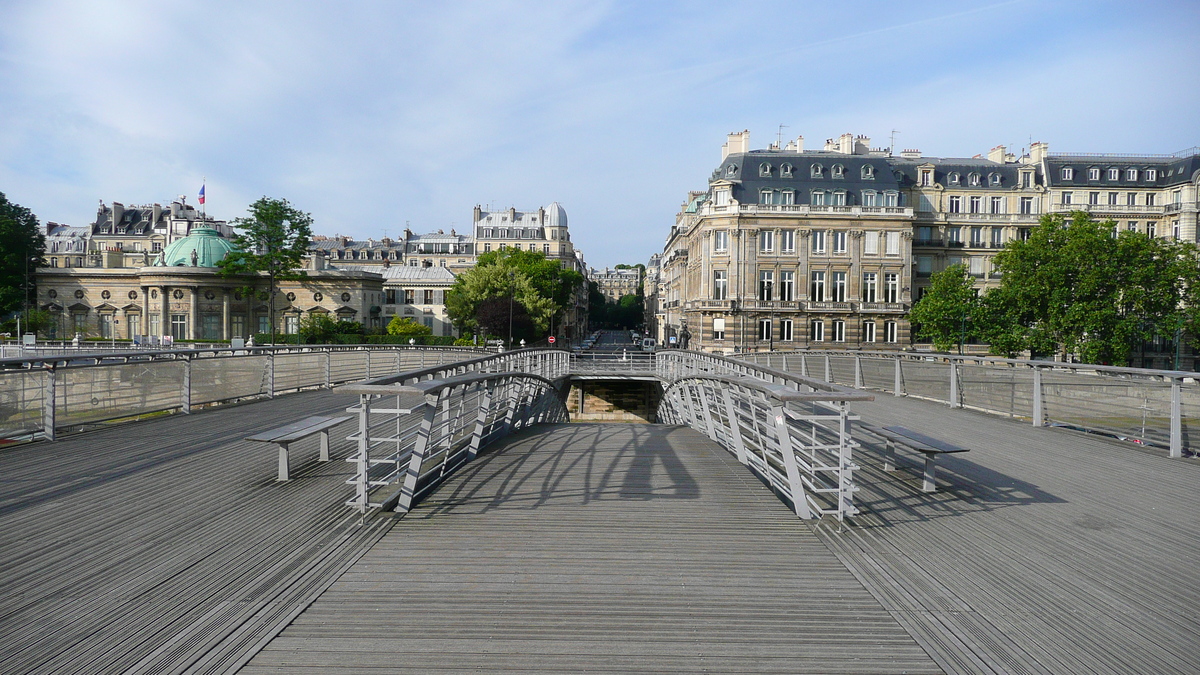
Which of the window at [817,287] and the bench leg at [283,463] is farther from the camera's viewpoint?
the window at [817,287]

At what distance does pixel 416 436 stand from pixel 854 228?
49.7 meters

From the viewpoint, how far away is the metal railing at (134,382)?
9289 mm

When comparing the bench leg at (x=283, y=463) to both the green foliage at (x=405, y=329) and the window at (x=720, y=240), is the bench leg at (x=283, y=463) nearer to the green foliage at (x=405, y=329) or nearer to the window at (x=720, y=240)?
the window at (x=720, y=240)

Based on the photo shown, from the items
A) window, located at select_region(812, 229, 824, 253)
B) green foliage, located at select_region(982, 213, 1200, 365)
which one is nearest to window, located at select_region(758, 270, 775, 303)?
window, located at select_region(812, 229, 824, 253)

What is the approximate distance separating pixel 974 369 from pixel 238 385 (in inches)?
596

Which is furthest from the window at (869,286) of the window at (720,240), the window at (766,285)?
the window at (720,240)

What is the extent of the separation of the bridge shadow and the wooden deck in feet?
0.19

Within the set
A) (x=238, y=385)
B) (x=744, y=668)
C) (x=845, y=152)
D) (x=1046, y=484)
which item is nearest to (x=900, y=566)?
(x=744, y=668)

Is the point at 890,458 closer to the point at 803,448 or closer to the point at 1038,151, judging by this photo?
the point at 803,448

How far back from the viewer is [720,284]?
2047 inches

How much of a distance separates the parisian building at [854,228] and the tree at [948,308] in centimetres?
516

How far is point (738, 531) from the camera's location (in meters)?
5.84

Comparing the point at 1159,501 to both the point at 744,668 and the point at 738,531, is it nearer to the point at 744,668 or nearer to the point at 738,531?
the point at 738,531

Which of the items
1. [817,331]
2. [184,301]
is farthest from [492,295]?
[184,301]
